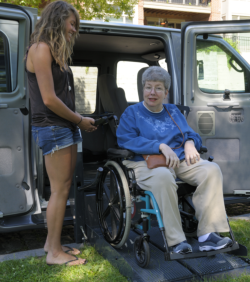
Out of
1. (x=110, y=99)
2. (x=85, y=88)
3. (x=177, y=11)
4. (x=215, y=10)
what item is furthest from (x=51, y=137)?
(x=215, y=10)

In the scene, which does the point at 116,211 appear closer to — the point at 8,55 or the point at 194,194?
the point at 194,194

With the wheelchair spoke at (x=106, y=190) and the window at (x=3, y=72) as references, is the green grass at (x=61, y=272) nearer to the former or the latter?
the wheelchair spoke at (x=106, y=190)

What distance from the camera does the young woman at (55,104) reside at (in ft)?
7.91

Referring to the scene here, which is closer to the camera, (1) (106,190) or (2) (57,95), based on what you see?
(2) (57,95)

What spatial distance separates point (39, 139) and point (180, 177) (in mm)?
1158

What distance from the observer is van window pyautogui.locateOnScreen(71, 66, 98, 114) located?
5.55m

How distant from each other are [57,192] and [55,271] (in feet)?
2.00

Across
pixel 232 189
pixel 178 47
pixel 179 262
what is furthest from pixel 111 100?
pixel 179 262

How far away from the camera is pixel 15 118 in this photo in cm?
301

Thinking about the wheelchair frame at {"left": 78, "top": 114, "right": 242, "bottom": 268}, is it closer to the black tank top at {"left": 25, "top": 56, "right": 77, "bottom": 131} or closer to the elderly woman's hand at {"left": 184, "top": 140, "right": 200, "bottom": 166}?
the elderly woman's hand at {"left": 184, "top": 140, "right": 200, "bottom": 166}

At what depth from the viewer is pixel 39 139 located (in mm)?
2574

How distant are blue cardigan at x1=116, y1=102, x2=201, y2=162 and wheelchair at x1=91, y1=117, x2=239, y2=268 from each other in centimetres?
12

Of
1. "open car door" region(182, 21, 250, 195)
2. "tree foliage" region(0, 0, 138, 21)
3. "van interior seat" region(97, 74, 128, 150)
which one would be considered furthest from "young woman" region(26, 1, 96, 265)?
"tree foliage" region(0, 0, 138, 21)

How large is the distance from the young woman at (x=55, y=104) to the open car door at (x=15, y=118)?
0.48 m
